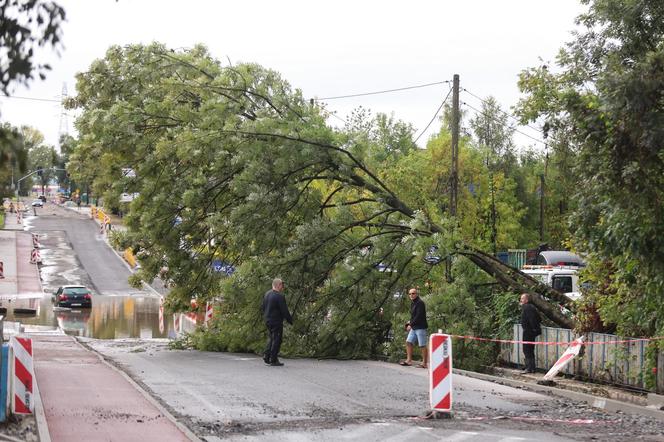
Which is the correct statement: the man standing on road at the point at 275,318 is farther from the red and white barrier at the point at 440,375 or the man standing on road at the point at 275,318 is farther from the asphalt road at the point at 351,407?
the red and white barrier at the point at 440,375

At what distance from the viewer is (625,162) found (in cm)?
1291

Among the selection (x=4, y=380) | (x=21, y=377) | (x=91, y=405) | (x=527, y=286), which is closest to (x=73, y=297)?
(x=527, y=286)

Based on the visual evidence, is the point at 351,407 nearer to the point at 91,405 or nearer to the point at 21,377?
the point at 91,405

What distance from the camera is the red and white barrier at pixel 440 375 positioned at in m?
12.3

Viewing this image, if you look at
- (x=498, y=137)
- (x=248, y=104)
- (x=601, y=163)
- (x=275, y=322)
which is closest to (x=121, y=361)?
(x=275, y=322)

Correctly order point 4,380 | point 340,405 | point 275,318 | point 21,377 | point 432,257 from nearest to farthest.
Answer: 1. point 4,380
2. point 21,377
3. point 340,405
4. point 275,318
5. point 432,257

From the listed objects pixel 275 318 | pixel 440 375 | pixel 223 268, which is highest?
pixel 223 268

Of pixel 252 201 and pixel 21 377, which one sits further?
pixel 252 201

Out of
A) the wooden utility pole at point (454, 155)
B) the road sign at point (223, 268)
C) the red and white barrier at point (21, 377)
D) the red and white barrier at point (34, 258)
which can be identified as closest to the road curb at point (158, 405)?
the red and white barrier at point (21, 377)

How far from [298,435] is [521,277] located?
37.7 feet

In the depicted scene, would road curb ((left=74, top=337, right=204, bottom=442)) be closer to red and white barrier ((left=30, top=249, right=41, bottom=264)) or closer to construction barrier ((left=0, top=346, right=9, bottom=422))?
construction barrier ((left=0, top=346, right=9, bottom=422))

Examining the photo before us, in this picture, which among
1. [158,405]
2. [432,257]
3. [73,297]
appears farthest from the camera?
[73,297]

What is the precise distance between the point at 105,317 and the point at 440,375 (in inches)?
1447

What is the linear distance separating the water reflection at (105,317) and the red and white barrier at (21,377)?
23.2 m
